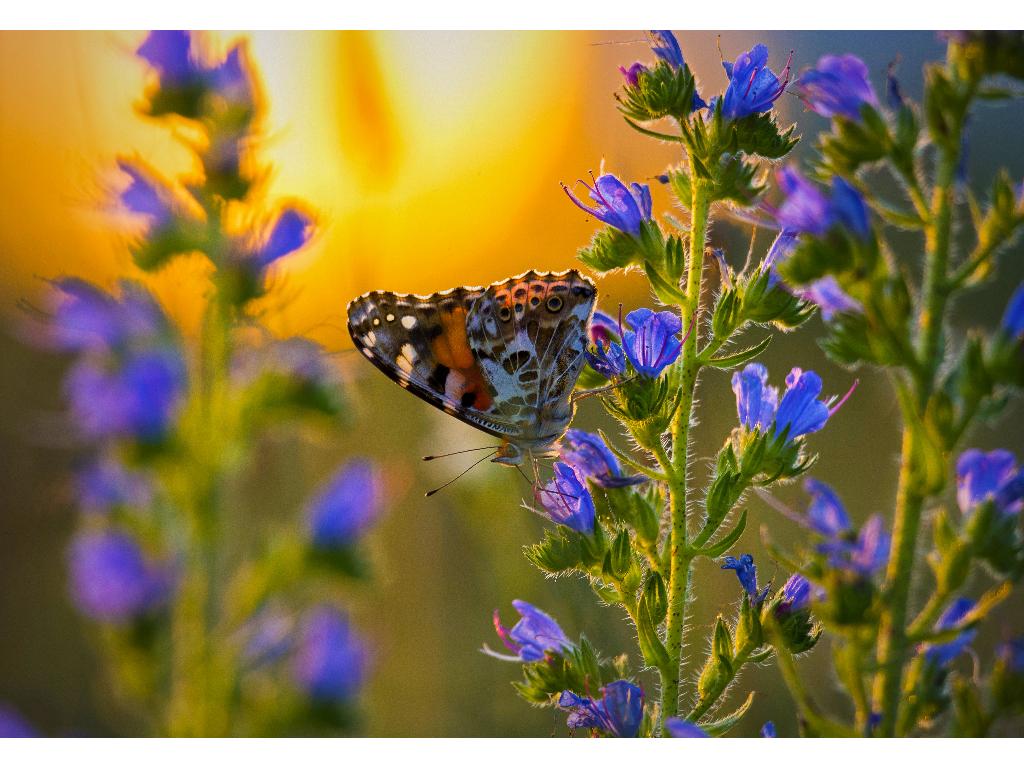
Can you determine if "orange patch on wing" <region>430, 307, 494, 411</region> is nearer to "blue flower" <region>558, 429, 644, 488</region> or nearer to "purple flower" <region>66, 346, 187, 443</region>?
"blue flower" <region>558, 429, 644, 488</region>

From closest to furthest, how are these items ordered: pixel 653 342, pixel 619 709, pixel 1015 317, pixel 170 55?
pixel 1015 317
pixel 619 709
pixel 653 342
pixel 170 55

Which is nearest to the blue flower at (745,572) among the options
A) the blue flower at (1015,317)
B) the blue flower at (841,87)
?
the blue flower at (1015,317)

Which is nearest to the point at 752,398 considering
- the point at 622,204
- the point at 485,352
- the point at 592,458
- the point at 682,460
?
the point at 682,460

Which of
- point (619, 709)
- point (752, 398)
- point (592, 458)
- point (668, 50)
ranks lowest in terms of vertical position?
point (619, 709)

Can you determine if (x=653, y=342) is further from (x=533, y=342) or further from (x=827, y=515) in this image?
(x=827, y=515)

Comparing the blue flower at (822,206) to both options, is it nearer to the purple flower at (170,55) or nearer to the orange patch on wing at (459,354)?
the orange patch on wing at (459,354)

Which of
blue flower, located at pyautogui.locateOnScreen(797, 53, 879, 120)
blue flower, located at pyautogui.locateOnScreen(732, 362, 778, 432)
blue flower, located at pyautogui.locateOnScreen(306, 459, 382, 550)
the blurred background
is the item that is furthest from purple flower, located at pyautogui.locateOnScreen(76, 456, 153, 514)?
blue flower, located at pyautogui.locateOnScreen(797, 53, 879, 120)
